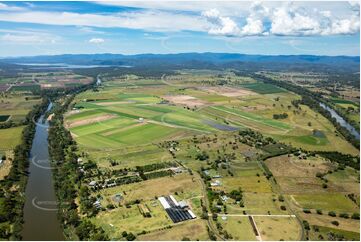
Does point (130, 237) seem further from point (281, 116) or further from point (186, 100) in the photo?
point (186, 100)

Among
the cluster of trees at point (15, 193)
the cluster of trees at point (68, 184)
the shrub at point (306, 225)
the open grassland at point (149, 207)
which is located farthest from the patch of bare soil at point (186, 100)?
the shrub at point (306, 225)

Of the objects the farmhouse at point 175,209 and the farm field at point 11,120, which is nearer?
the farmhouse at point 175,209

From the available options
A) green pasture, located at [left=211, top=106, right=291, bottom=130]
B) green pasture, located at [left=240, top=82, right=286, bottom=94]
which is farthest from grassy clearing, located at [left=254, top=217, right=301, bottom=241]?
green pasture, located at [left=240, top=82, right=286, bottom=94]

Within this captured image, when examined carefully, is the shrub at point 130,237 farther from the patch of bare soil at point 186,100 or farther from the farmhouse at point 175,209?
the patch of bare soil at point 186,100

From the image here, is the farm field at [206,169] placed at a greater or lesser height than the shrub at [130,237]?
greater

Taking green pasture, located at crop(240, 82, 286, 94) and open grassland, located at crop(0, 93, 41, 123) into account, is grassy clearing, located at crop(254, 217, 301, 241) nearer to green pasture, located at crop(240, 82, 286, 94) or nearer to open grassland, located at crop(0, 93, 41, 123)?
open grassland, located at crop(0, 93, 41, 123)

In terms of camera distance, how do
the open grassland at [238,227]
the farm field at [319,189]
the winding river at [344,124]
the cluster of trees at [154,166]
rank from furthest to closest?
the winding river at [344,124]
the cluster of trees at [154,166]
the farm field at [319,189]
the open grassland at [238,227]

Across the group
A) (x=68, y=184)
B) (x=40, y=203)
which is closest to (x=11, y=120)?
(x=68, y=184)
